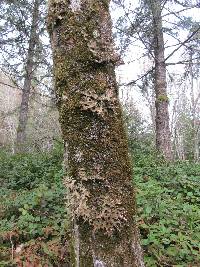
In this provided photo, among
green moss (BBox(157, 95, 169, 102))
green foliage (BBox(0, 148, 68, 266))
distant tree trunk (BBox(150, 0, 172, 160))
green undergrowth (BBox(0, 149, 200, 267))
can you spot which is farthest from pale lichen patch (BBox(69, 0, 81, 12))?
green moss (BBox(157, 95, 169, 102))

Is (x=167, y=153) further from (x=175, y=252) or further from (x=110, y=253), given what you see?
(x=110, y=253)

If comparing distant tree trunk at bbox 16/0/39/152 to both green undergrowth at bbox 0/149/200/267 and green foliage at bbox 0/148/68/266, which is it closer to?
green foliage at bbox 0/148/68/266

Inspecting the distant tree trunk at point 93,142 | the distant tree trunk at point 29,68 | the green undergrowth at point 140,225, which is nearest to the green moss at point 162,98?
the green undergrowth at point 140,225

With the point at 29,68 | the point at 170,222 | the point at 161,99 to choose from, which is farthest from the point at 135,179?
the point at 29,68

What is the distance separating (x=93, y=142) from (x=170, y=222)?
2654 millimetres

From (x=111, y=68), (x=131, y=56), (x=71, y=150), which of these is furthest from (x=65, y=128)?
(x=131, y=56)

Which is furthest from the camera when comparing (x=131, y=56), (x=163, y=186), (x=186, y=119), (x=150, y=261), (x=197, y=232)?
(x=186, y=119)

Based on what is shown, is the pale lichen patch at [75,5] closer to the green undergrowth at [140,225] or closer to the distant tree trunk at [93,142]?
the distant tree trunk at [93,142]

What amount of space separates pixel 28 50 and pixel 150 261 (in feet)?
38.2

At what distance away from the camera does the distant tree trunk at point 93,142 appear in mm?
1993

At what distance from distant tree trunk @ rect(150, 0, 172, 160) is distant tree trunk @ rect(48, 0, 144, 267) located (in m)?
7.64

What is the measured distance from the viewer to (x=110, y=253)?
1980mm

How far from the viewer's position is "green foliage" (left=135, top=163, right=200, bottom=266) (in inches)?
142

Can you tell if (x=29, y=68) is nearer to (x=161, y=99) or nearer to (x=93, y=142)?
(x=161, y=99)
